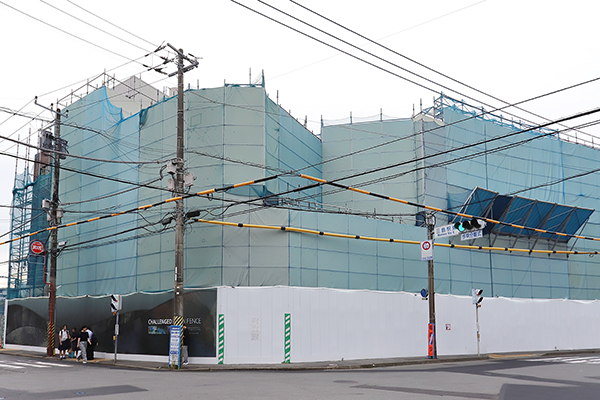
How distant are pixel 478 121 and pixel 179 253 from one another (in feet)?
70.5

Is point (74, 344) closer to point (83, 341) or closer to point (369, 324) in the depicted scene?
point (83, 341)

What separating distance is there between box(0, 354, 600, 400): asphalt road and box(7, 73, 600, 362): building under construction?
20.7 feet

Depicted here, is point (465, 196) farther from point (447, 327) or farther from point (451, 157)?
point (447, 327)

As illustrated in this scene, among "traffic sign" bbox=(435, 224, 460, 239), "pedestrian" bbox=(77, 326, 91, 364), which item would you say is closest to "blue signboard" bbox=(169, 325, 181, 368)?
"pedestrian" bbox=(77, 326, 91, 364)

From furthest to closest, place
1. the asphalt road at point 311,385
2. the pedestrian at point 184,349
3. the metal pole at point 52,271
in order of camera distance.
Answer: the metal pole at point 52,271 → the pedestrian at point 184,349 → the asphalt road at point 311,385

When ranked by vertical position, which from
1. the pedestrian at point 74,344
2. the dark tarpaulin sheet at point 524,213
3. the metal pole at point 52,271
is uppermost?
the dark tarpaulin sheet at point 524,213

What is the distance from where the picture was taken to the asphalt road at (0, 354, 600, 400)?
12.8m

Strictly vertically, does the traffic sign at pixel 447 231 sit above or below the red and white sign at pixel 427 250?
above

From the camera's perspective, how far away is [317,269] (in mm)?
26094

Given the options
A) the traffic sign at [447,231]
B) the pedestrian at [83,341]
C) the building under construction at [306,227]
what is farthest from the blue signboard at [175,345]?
the traffic sign at [447,231]

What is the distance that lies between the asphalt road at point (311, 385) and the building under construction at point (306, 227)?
6.31 meters

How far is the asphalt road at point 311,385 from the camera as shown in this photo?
1279 cm

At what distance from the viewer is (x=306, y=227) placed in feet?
85.7

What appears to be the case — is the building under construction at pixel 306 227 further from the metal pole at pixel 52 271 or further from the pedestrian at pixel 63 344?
the pedestrian at pixel 63 344
